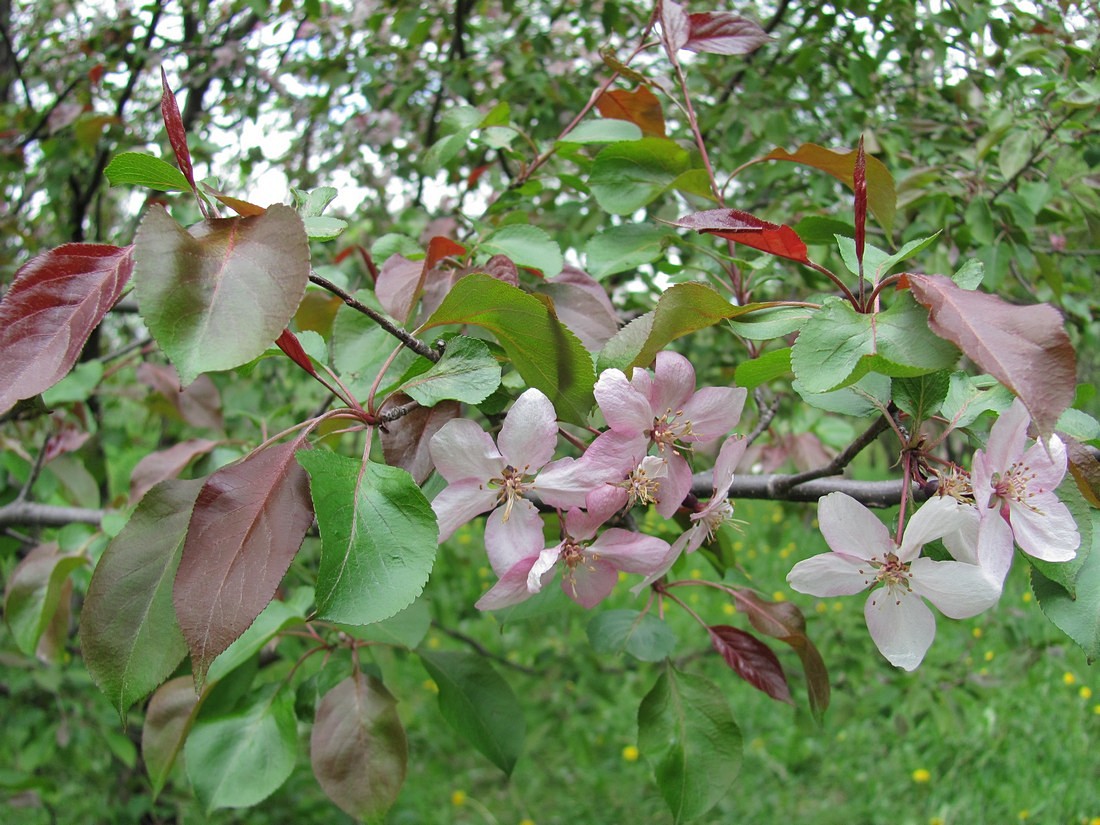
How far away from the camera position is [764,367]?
2.23ft

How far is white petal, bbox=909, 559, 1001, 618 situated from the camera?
24.3 inches

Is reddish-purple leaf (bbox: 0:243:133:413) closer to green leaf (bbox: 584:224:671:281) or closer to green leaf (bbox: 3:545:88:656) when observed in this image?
green leaf (bbox: 584:224:671:281)

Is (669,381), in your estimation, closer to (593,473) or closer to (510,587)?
(593,473)

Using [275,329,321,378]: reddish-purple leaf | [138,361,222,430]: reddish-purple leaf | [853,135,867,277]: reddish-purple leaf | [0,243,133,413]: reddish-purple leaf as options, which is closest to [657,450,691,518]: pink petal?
[853,135,867,277]: reddish-purple leaf

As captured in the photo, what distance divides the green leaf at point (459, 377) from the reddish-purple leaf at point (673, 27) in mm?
569

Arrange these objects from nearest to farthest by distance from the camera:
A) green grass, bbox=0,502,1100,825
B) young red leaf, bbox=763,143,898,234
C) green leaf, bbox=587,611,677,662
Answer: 1. young red leaf, bbox=763,143,898,234
2. green leaf, bbox=587,611,677,662
3. green grass, bbox=0,502,1100,825

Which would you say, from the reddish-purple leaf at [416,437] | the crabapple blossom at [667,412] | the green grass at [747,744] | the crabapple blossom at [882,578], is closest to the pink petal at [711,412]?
the crabapple blossom at [667,412]

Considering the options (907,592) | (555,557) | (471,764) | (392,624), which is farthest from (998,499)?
(471,764)

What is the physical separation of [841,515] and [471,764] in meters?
2.92

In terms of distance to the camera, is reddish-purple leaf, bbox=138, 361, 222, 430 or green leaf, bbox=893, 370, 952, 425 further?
reddish-purple leaf, bbox=138, 361, 222, 430

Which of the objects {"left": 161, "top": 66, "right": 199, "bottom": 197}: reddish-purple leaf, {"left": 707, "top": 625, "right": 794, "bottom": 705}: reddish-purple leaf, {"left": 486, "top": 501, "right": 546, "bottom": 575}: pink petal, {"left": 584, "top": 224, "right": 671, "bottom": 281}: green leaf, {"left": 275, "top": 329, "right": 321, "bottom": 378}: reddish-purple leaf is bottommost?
{"left": 707, "top": 625, "right": 794, "bottom": 705}: reddish-purple leaf

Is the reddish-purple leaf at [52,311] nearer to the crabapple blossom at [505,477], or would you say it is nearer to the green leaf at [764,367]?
the crabapple blossom at [505,477]

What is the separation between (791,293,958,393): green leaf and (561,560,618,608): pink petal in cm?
26

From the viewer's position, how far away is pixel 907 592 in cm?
68
